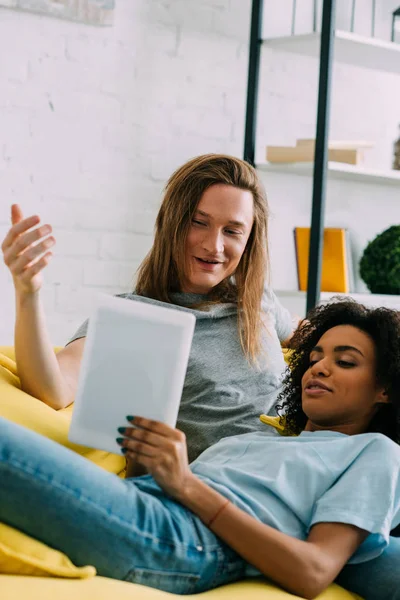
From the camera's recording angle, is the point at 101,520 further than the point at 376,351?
No

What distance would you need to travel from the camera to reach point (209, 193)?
6.14ft

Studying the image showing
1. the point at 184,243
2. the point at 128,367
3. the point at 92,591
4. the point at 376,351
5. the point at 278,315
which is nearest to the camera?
the point at 92,591

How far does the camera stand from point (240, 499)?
1361 millimetres

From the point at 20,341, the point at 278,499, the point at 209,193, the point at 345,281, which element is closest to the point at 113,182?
the point at 345,281

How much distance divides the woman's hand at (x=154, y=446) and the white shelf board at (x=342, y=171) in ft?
6.32

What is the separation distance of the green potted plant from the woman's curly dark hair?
1376mm

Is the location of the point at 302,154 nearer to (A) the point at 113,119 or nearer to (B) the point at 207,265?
(A) the point at 113,119

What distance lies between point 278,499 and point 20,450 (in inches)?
16.7

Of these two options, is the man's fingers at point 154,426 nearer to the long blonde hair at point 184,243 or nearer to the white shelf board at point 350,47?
the long blonde hair at point 184,243

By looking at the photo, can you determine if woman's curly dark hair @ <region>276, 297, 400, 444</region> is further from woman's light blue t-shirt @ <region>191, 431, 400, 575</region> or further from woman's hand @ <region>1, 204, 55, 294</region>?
woman's hand @ <region>1, 204, 55, 294</region>

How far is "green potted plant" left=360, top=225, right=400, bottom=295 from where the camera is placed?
3203mm

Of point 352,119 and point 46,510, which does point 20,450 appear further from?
point 352,119

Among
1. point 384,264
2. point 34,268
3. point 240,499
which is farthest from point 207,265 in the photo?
point 384,264

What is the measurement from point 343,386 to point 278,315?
571 millimetres
